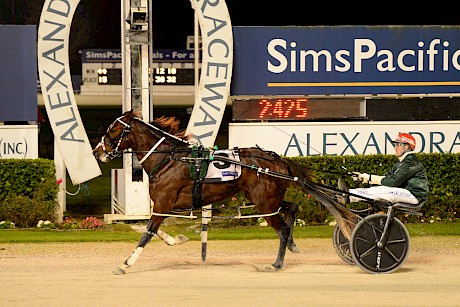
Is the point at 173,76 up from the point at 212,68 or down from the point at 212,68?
up

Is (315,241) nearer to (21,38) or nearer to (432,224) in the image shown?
(432,224)

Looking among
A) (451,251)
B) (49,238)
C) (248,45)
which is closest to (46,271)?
(49,238)

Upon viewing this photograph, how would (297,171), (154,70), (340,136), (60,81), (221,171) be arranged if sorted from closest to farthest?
(221,171) < (297,171) < (60,81) < (340,136) < (154,70)

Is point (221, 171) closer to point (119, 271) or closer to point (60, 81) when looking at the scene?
point (119, 271)

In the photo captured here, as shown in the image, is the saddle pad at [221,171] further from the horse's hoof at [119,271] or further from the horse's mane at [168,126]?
the horse's hoof at [119,271]

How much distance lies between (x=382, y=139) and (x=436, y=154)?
796 mm

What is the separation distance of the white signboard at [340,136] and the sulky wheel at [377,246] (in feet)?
15.3

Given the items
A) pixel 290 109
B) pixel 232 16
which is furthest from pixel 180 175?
pixel 232 16

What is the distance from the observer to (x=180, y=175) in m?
10.4

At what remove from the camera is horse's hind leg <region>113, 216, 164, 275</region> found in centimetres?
1011

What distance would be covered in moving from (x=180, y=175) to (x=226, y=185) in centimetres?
47

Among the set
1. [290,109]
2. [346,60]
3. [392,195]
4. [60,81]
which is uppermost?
[346,60]

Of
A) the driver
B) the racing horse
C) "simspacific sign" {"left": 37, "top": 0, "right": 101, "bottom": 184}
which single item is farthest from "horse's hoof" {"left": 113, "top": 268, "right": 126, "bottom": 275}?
"simspacific sign" {"left": 37, "top": 0, "right": 101, "bottom": 184}

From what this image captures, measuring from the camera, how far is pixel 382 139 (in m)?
14.8
